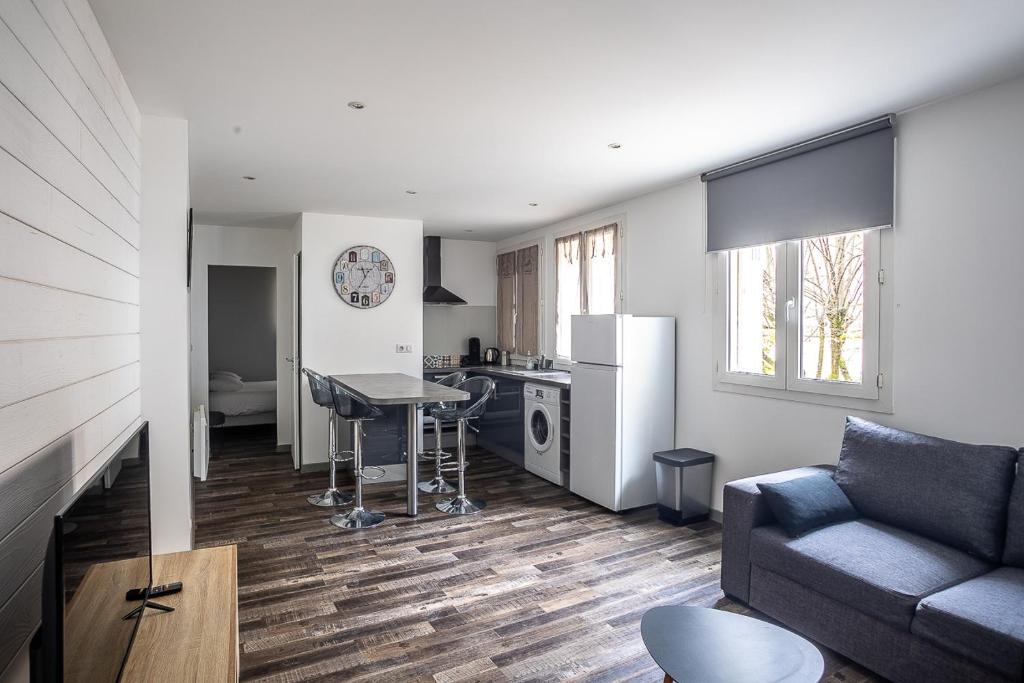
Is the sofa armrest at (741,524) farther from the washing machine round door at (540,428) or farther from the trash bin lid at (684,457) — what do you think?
the washing machine round door at (540,428)

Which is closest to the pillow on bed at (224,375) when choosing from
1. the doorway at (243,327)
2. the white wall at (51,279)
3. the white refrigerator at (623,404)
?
the doorway at (243,327)

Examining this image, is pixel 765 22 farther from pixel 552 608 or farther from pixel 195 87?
pixel 552 608

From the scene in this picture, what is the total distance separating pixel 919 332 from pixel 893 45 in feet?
4.69

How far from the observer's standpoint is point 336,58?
2420 mm

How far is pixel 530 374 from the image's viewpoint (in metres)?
5.70

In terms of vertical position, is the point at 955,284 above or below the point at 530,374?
above

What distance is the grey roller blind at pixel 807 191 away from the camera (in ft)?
10.2

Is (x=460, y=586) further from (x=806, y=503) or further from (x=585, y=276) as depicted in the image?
(x=585, y=276)

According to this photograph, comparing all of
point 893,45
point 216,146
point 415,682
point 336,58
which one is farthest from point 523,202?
point 415,682

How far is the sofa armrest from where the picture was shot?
9.59ft

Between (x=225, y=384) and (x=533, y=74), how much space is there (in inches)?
258

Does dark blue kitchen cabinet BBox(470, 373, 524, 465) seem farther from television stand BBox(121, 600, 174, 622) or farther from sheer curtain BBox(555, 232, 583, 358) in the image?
television stand BBox(121, 600, 174, 622)

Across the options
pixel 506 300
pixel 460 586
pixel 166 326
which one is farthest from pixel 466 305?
pixel 460 586

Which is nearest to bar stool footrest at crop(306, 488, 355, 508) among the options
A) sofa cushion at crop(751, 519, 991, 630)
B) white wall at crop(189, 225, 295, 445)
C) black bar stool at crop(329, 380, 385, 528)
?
black bar stool at crop(329, 380, 385, 528)
